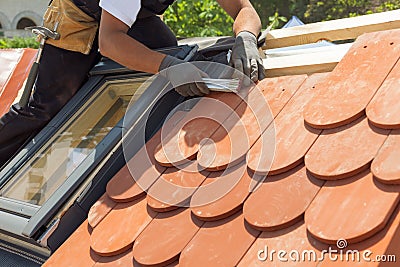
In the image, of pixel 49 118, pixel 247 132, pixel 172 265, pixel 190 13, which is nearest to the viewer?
pixel 172 265

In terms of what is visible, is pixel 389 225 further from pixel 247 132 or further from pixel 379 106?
pixel 247 132

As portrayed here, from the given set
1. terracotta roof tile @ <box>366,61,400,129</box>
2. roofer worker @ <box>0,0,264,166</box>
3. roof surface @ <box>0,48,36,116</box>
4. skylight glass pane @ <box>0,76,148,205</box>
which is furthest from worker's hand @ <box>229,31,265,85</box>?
roof surface @ <box>0,48,36,116</box>

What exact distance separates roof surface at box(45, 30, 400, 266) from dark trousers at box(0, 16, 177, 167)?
2.06 ft

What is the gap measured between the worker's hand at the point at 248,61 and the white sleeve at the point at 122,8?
393 mm

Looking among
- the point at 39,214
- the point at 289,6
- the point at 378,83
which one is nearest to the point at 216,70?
the point at 378,83

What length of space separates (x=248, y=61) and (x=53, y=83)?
98 centimetres

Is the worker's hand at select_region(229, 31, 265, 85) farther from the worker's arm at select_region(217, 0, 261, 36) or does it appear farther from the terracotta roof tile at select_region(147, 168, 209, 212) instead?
the terracotta roof tile at select_region(147, 168, 209, 212)

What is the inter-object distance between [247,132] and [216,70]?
39cm

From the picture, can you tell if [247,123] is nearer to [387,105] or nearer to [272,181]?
[272,181]

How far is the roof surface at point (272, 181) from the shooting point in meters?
1.21

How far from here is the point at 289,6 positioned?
16766 mm

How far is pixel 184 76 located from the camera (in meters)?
1.82

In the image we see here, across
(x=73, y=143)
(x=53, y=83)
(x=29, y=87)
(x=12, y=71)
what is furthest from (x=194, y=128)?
(x=12, y=71)

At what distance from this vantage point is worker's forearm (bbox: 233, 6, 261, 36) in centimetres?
210
